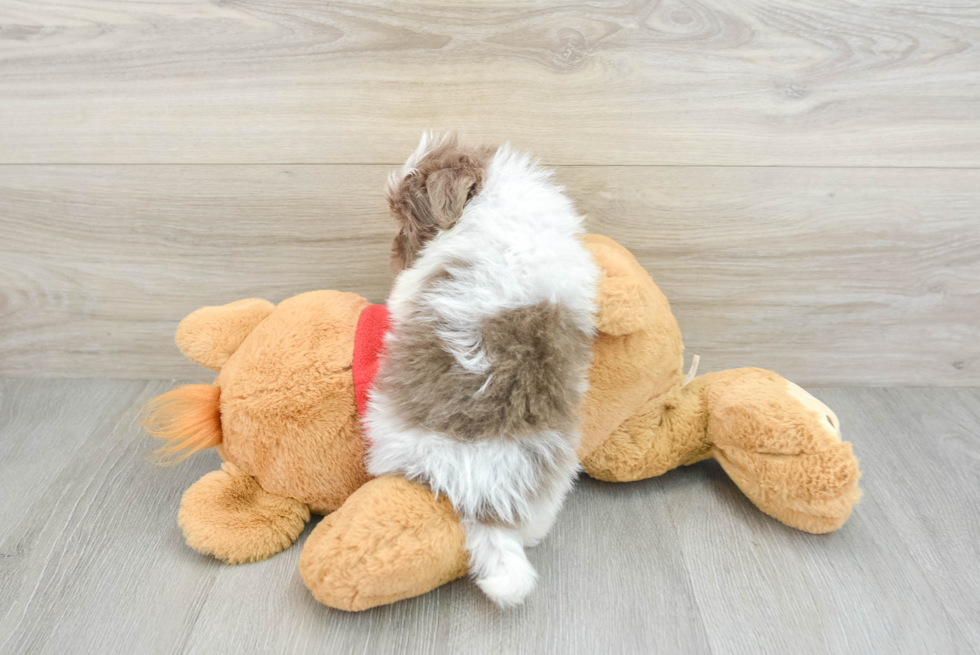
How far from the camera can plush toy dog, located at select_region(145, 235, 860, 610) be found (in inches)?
23.3

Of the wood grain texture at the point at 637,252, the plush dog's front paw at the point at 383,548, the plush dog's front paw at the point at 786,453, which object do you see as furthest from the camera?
the wood grain texture at the point at 637,252

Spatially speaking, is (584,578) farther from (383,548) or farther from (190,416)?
(190,416)

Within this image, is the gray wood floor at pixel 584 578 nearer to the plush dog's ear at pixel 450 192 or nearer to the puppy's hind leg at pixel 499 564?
the puppy's hind leg at pixel 499 564

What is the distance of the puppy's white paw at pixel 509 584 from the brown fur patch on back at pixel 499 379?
0.12 metres

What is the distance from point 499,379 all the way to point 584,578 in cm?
24

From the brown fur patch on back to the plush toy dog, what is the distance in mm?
61

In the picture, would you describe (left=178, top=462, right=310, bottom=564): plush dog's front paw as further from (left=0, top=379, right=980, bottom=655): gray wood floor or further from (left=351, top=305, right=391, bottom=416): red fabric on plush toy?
Answer: (left=351, top=305, right=391, bottom=416): red fabric on plush toy

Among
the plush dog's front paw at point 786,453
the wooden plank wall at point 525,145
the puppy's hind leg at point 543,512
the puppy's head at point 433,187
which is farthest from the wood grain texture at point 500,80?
the puppy's hind leg at point 543,512

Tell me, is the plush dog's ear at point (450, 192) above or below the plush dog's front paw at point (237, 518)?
above

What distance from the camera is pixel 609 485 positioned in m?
0.77

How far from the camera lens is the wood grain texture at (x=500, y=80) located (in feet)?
2.42

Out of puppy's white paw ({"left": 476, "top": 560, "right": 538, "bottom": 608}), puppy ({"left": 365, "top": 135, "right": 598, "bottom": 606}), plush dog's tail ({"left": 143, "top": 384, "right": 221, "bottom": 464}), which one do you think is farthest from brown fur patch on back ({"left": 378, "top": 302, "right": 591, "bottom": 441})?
plush dog's tail ({"left": 143, "top": 384, "right": 221, "bottom": 464})

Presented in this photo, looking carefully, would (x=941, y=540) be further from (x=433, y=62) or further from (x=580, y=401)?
(x=433, y=62)

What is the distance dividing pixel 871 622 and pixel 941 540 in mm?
171
